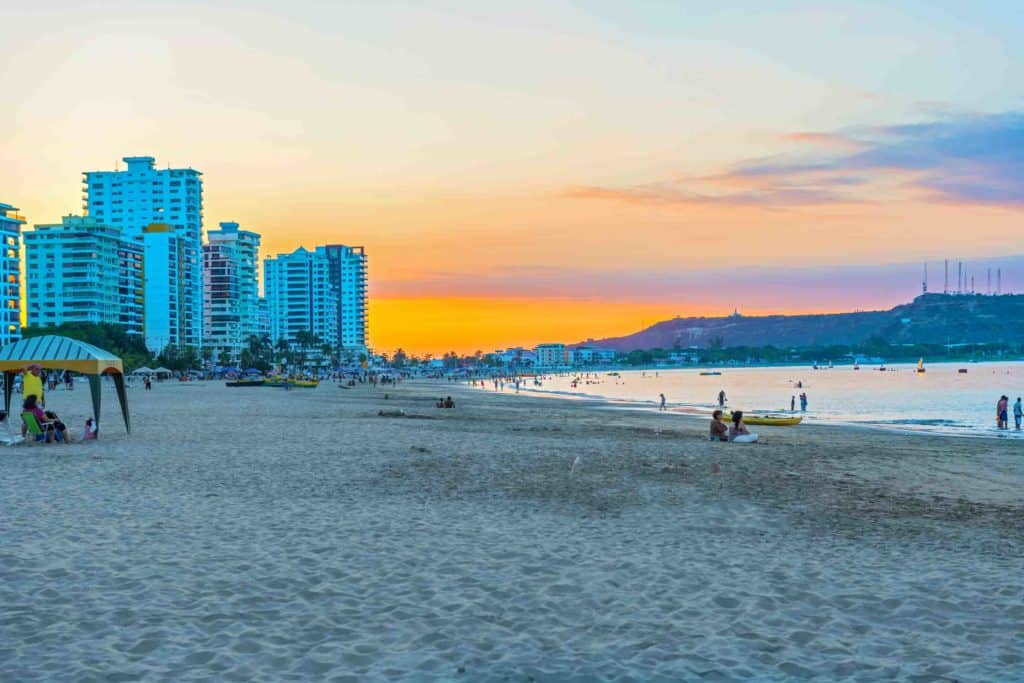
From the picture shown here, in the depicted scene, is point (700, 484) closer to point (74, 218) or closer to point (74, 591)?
point (74, 591)

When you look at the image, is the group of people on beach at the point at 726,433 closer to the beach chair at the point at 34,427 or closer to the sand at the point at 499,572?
the sand at the point at 499,572

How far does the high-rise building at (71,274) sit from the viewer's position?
17075 centimetres

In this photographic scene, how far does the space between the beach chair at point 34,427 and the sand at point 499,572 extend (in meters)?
3.91

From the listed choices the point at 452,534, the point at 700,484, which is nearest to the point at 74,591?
the point at 452,534

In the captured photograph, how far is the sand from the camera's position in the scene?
22.4 ft

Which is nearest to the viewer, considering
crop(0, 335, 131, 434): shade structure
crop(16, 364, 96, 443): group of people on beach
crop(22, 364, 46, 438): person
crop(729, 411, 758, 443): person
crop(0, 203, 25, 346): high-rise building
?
crop(16, 364, 96, 443): group of people on beach

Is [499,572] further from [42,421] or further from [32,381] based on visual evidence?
[32,381]

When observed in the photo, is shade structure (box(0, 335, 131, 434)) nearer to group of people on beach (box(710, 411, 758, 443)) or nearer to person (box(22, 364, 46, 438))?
person (box(22, 364, 46, 438))

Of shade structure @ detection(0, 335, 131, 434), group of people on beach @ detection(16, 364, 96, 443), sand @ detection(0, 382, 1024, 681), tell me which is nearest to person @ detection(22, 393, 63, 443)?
group of people on beach @ detection(16, 364, 96, 443)

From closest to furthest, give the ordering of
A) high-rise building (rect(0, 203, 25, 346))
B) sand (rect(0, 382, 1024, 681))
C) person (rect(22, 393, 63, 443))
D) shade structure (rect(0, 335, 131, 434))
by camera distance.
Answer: sand (rect(0, 382, 1024, 681)) < person (rect(22, 393, 63, 443)) < shade structure (rect(0, 335, 131, 434)) < high-rise building (rect(0, 203, 25, 346))

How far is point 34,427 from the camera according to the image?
22.0m

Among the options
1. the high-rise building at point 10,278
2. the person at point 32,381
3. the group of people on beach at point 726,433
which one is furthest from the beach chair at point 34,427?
the high-rise building at point 10,278

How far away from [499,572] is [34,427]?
56.8ft

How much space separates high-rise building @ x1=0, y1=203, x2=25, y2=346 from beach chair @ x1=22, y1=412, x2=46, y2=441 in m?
135
